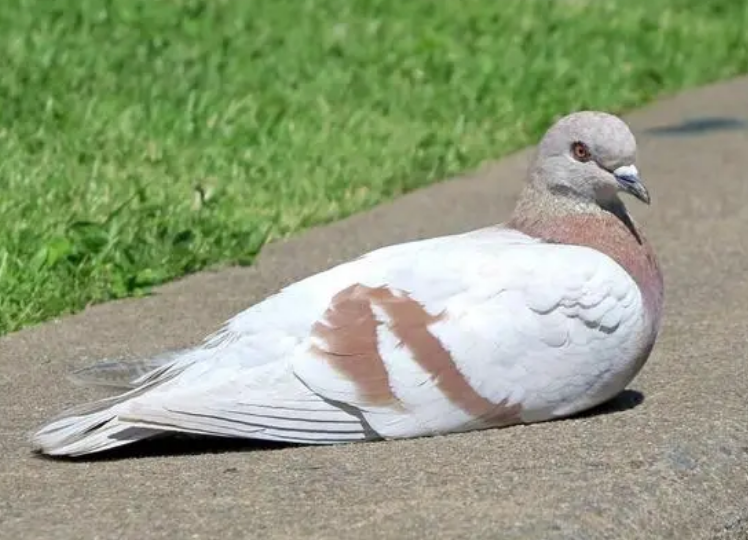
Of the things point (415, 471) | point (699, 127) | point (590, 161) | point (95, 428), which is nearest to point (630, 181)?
point (590, 161)

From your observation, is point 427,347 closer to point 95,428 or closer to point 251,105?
point 95,428

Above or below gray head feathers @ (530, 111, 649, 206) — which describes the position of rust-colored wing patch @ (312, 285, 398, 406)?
below

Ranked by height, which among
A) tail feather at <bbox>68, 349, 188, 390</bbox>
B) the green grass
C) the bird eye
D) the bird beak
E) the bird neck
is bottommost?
the green grass

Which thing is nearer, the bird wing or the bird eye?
the bird wing

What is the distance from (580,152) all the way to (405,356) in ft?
2.77

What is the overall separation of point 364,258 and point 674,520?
1.09 metres

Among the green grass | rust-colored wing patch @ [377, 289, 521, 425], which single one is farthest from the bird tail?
the green grass

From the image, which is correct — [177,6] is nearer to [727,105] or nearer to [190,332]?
[727,105]

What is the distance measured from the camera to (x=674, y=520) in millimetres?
4211

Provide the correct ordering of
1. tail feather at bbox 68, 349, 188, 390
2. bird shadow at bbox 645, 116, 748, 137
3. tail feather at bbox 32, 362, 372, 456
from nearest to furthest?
tail feather at bbox 32, 362, 372, 456
tail feather at bbox 68, 349, 188, 390
bird shadow at bbox 645, 116, 748, 137

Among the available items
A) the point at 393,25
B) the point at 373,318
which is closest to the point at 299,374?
the point at 373,318

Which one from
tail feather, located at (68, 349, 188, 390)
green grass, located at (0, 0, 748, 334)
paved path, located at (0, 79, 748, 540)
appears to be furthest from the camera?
green grass, located at (0, 0, 748, 334)

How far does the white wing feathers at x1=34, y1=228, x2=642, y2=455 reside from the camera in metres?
4.48

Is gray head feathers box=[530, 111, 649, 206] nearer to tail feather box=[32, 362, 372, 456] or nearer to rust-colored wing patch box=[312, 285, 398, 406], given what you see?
rust-colored wing patch box=[312, 285, 398, 406]
